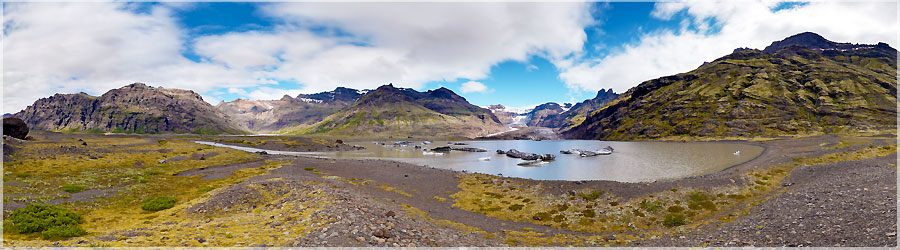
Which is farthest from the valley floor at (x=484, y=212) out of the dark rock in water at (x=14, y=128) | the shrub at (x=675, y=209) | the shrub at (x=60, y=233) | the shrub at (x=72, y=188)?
the dark rock in water at (x=14, y=128)

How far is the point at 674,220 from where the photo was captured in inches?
1236

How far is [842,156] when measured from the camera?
66438mm

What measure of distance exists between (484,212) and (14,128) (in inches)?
6042

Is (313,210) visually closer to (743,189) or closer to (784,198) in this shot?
(784,198)

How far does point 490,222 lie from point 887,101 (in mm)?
308821

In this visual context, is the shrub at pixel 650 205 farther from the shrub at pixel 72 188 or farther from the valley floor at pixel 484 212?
the shrub at pixel 72 188

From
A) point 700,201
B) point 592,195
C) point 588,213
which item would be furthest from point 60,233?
point 700,201

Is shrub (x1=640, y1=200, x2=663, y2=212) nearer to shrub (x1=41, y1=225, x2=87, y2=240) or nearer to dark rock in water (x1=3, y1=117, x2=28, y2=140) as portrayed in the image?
shrub (x1=41, y1=225, x2=87, y2=240)

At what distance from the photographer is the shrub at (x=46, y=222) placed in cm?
2011

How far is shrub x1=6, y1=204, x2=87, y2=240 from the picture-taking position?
20.1 meters

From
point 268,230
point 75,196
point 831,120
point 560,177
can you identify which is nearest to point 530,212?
point 268,230

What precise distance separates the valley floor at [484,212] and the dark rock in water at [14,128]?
239 ft

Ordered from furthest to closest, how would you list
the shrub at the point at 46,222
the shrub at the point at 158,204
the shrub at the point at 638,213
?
the shrub at the point at 638,213
the shrub at the point at 158,204
the shrub at the point at 46,222

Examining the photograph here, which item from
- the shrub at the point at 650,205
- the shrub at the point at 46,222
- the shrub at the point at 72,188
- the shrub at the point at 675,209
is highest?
the shrub at the point at 46,222
